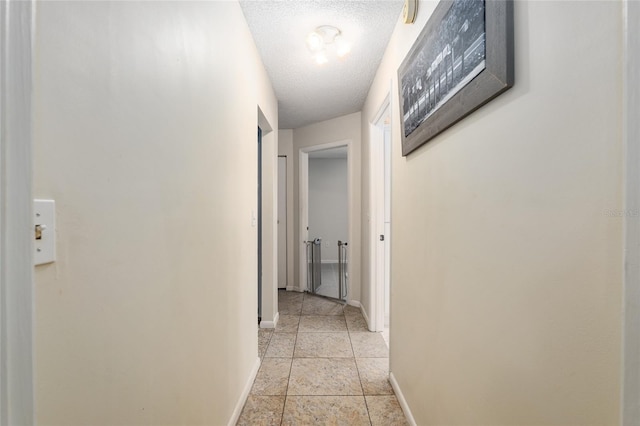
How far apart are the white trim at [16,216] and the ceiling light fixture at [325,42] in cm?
175

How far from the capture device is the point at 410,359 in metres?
1.63

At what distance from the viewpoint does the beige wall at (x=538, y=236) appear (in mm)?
542

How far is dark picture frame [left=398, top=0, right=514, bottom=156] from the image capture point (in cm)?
80

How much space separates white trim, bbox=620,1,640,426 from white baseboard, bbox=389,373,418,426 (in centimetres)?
132

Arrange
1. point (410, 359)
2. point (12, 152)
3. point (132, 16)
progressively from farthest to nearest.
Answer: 1. point (410, 359)
2. point (132, 16)
3. point (12, 152)

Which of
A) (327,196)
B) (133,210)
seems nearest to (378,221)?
(133,210)

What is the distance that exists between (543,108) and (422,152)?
2.62 ft

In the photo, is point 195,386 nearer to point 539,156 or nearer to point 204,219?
point 204,219

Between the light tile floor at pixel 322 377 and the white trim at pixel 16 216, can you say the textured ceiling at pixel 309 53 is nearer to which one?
the white trim at pixel 16 216

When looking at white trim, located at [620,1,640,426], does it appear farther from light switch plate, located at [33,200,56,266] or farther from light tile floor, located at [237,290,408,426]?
light tile floor, located at [237,290,408,426]

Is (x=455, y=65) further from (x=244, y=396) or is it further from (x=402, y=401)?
(x=244, y=396)

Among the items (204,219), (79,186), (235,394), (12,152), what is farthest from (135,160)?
(235,394)

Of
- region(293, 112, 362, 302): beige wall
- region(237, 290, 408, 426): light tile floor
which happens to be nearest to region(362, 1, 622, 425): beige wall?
region(237, 290, 408, 426): light tile floor

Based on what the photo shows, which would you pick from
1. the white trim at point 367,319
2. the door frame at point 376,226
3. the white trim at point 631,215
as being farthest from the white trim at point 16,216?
the white trim at point 367,319
